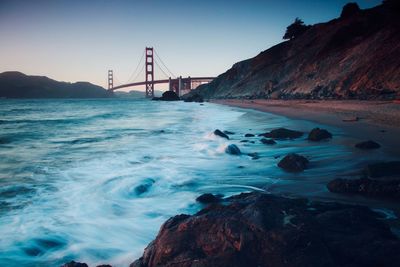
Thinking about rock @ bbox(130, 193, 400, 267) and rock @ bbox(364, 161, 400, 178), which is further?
rock @ bbox(364, 161, 400, 178)

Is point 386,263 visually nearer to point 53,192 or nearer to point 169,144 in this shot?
point 53,192

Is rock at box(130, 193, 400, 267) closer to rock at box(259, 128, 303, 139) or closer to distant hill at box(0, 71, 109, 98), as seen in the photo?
rock at box(259, 128, 303, 139)

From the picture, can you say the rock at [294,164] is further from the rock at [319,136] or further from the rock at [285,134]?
the rock at [285,134]

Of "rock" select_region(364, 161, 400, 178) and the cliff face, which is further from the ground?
the cliff face

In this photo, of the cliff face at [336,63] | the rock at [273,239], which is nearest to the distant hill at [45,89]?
the cliff face at [336,63]

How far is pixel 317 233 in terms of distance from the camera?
182 centimetres

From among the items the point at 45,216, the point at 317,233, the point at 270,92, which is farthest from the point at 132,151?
the point at 270,92

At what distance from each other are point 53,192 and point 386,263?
450 cm

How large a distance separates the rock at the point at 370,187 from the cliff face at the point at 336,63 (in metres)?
11.3

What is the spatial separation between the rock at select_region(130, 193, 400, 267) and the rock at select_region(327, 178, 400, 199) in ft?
3.60

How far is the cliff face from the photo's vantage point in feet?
53.0

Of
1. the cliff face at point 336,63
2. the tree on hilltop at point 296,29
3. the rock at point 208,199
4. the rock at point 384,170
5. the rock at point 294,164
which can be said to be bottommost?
the rock at point 208,199

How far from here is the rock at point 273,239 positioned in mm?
1728

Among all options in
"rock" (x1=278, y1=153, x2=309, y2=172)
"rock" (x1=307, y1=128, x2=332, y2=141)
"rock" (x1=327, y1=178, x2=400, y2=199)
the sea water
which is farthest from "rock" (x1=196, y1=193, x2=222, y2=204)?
"rock" (x1=307, y1=128, x2=332, y2=141)
